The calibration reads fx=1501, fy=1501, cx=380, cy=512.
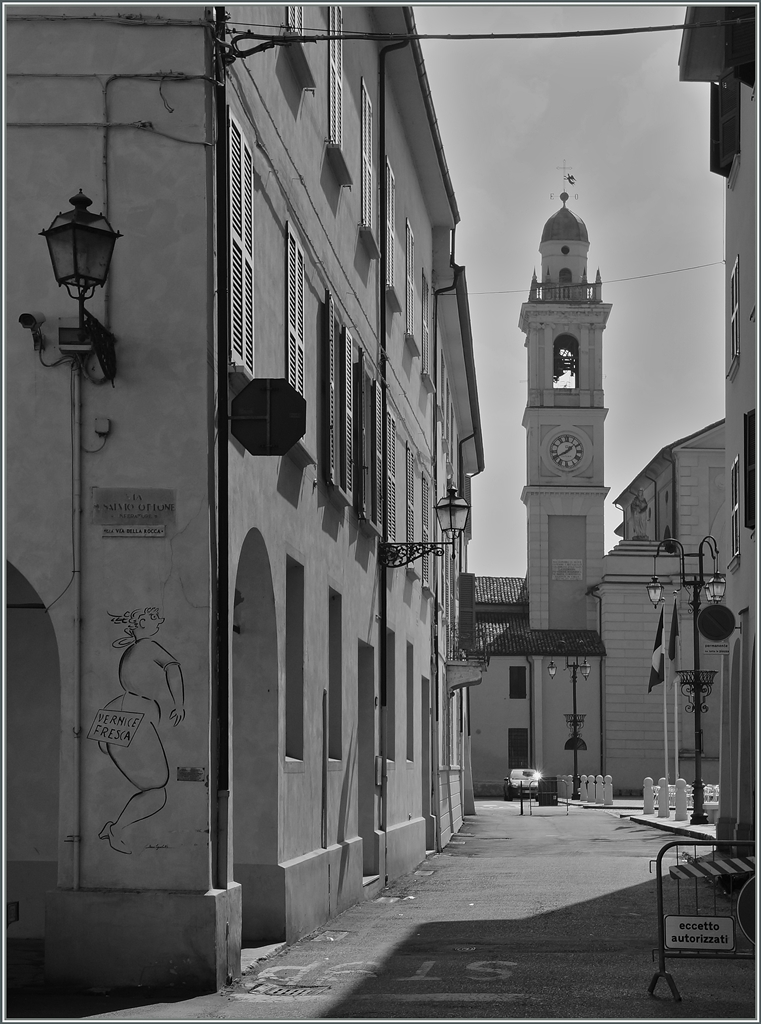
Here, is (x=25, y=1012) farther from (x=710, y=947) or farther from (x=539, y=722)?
(x=539, y=722)

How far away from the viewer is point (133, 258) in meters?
10.2

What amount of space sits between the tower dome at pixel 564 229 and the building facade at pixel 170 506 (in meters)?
72.3

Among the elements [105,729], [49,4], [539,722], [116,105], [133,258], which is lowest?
[539,722]

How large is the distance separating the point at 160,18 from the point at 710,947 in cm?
732

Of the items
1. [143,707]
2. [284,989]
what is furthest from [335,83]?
[284,989]

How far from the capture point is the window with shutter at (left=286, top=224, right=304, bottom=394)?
13.4 metres

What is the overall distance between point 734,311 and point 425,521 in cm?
1024

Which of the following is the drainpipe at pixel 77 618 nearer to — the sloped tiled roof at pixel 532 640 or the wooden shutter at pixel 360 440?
the wooden shutter at pixel 360 440

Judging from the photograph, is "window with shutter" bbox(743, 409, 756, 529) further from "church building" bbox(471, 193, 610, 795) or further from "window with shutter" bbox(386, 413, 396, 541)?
"church building" bbox(471, 193, 610, 795)

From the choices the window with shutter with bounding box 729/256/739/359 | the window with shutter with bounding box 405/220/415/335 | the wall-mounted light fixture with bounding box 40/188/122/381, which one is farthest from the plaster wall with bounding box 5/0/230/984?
the window with shutter with bounding box 405/220/415/335

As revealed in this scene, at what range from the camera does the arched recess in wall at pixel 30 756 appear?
11289 mm

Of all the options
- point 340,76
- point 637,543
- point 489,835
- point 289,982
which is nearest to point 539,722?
point 637,543

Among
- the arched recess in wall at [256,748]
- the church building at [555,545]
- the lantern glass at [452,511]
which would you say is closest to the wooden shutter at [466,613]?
the lantern glass at [452,511]

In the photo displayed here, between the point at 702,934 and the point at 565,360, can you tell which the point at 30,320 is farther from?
the point at 565,360
